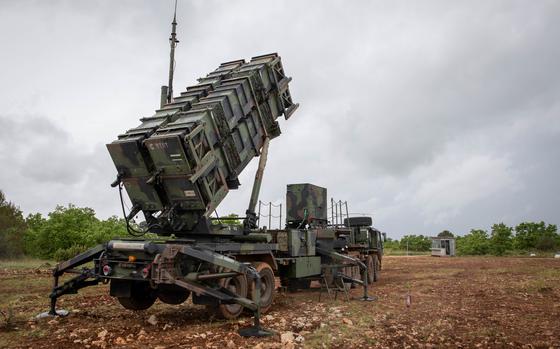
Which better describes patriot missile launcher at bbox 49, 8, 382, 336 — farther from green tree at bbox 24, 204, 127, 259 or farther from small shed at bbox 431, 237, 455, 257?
small shed at bbox 431, 237, 455, 257

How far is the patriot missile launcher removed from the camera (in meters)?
7.19

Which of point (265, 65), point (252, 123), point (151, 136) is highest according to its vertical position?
point (265, 65)

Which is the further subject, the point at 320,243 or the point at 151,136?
the point at 320,243

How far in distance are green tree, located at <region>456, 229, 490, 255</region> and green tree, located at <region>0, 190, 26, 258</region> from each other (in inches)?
1666

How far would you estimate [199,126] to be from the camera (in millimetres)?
7812

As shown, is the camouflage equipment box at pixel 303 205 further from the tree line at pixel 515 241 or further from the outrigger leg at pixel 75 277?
the tree line at pixel 515 241

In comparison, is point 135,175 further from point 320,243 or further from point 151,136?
point 320,243

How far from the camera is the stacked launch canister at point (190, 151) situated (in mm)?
7828

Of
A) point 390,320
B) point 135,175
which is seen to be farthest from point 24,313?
point 390,320

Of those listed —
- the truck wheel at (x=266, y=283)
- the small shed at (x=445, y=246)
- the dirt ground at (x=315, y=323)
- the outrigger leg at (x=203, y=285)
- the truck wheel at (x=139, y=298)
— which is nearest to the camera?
the dirt ground at (x=315, y=323)

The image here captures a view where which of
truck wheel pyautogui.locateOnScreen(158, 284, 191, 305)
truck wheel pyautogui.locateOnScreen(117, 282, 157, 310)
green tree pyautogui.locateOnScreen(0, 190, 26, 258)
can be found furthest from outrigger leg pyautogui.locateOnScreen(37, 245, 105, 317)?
green tree pyautogui.locateOnScreen(0, 190, 26, 258)

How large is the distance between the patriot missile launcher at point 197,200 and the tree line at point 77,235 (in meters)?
15.0

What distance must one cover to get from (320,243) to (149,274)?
23.0 feet

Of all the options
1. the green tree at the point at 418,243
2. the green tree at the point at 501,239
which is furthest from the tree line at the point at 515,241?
the green tree at the point at 418,243
